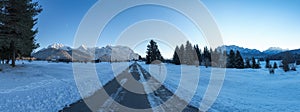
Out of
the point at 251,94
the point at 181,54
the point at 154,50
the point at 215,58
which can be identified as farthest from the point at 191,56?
the point at 251,94

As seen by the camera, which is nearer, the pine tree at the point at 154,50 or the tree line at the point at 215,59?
the tree line at the point at 215,59

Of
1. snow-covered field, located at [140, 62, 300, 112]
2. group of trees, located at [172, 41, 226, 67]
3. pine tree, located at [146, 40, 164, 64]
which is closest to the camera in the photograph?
snow-covered field, located at [140, 62, 300, 112]


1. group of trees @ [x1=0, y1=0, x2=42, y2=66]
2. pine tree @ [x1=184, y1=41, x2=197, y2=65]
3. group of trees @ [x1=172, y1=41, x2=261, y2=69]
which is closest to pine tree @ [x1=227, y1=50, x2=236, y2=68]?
group of trees @ [x1=172, y1=41, x2=261, y2=69]

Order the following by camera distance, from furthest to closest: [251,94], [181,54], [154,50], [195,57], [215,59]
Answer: [181,54] → [195,57] → [154,50] → [215,59] → [251,94]

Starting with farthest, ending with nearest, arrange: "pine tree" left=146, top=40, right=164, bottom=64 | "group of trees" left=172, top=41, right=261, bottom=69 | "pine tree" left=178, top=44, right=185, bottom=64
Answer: "pine tree" left=178, top=44, right=185, bottom=64, "pine tree" left=146, top=40, right=164, bottom=64, "group of trees" left=172, top=41, right=261, bottom=69

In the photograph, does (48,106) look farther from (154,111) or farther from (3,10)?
(3,10)

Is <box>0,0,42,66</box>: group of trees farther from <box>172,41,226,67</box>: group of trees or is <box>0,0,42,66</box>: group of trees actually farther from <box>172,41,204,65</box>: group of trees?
<box>172,41,204,65</box>: group of trees

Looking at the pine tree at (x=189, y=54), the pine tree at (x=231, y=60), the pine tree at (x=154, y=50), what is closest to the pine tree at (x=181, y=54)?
the pine tree at (x=189, y=54)

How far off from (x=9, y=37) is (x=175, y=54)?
68957 mm

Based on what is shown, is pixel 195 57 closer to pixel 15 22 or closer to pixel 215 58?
pixel 215 58

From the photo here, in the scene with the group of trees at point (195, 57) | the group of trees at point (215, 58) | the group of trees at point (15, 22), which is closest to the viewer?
the group of trees at point (15, 22)

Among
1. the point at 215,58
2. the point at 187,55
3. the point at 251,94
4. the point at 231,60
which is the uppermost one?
the point at 187,55

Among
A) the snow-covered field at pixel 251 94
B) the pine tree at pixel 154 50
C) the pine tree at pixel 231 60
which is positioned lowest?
the snow-covered field at pixel 251 94

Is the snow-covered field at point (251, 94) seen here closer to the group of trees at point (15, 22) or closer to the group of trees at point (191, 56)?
the group of trees at point (15, 22)
